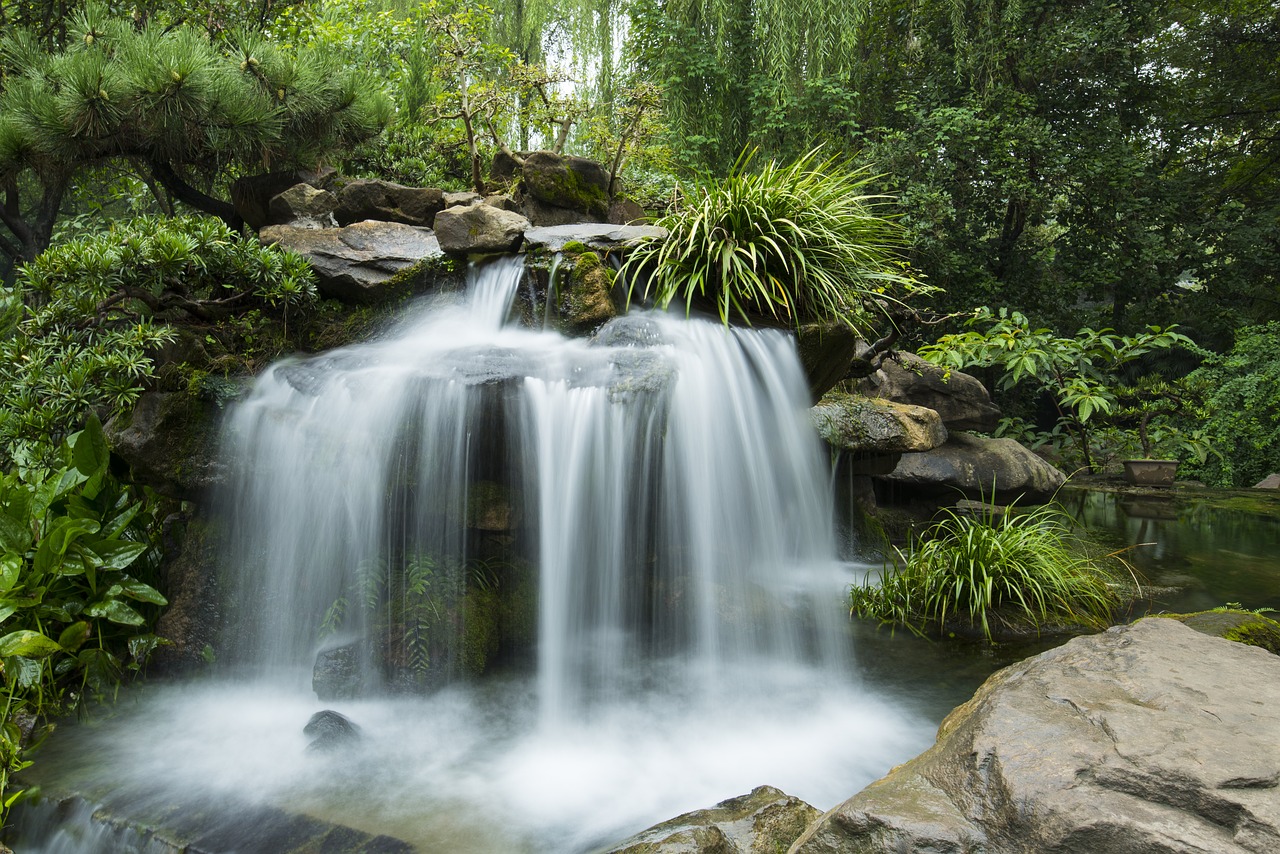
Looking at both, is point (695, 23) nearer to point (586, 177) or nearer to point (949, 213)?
point (949, 213)

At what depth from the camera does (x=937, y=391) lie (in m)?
8.20

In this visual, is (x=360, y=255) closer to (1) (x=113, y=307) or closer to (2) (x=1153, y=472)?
(1) (x=113, y=307)

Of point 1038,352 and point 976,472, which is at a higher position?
point 1038,352

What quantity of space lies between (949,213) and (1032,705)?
9.99m

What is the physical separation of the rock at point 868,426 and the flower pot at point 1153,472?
16.0ft

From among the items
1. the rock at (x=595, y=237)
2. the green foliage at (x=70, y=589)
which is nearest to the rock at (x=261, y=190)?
the rock at (x=595, y=237)

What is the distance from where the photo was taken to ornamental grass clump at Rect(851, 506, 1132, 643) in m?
4.55

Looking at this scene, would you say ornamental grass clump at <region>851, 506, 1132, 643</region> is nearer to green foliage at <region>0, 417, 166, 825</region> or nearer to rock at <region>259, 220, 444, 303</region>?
rock at <region>259, 220, 444, 303</region>

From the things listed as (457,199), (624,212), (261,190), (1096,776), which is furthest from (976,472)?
(261,190)

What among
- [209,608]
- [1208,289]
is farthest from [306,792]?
[1208,289]

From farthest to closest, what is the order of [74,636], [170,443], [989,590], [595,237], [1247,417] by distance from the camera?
[1247,417]
[595,237]
[989,590]
[170,443]
[74,636]

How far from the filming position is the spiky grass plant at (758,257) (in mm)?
5055

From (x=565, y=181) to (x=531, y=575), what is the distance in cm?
446

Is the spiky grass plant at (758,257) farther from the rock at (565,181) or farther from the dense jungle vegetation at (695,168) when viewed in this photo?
the rock at (565,181)
